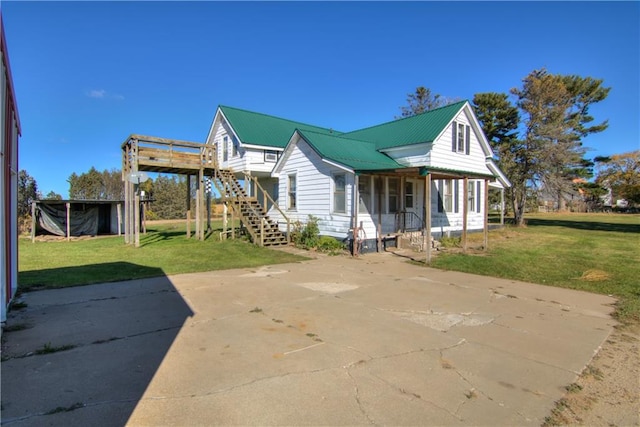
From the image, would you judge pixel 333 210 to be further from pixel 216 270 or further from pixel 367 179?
pixel 216 270

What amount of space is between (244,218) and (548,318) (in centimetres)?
1268

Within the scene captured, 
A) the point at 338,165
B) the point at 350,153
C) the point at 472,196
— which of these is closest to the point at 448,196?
the point at 472,196

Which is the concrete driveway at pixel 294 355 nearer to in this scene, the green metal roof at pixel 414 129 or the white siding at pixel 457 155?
the white siding at pixel 457 155

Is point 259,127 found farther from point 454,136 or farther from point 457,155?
point 457,155

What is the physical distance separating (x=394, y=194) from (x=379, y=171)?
3.00 meters

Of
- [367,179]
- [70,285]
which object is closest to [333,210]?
[367,179]

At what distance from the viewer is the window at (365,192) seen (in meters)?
13.8

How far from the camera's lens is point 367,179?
14117mm

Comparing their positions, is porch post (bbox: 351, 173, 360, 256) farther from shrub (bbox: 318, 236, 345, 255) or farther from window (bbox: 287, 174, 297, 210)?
window (bbox: 287, 174, 297, 210)

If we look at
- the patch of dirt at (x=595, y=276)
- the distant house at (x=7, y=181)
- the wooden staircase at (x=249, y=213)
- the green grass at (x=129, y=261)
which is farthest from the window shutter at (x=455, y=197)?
the distant house at (x=7, y=181)

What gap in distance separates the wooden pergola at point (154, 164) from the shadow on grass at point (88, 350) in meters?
9.33

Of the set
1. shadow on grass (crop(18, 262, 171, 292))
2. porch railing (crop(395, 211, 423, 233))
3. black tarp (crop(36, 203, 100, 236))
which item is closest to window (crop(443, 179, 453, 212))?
porch railing (crop(395, 211, 423, 233))

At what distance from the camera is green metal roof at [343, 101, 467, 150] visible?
1589 cm

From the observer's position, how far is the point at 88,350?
426cm
